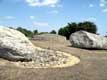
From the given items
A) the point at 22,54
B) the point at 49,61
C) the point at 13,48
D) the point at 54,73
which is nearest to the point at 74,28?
the point at 49,61

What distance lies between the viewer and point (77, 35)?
22000mm

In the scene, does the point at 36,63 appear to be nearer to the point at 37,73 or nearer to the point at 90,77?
the point at 37,73

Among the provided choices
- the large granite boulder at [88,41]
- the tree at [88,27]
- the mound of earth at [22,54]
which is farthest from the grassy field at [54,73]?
the tree at [88,27]

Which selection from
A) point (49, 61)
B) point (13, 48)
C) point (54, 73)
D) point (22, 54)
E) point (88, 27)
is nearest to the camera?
point (54, 73)

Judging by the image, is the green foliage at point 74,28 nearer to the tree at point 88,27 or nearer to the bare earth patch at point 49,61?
the tree at point 88,27

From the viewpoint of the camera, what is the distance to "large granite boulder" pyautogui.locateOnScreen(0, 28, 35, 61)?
1387 cm

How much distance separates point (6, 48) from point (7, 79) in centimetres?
356

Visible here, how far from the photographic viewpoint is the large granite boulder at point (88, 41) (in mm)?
21234

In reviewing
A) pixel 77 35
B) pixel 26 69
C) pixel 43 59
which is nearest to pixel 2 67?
pixel 26 69

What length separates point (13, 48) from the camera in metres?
13.9

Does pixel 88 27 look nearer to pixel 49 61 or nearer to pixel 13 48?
pixel 49 61

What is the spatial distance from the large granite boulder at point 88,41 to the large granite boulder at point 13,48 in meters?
7.43

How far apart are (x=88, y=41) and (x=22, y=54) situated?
8.45m

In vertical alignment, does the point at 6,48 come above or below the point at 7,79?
above
